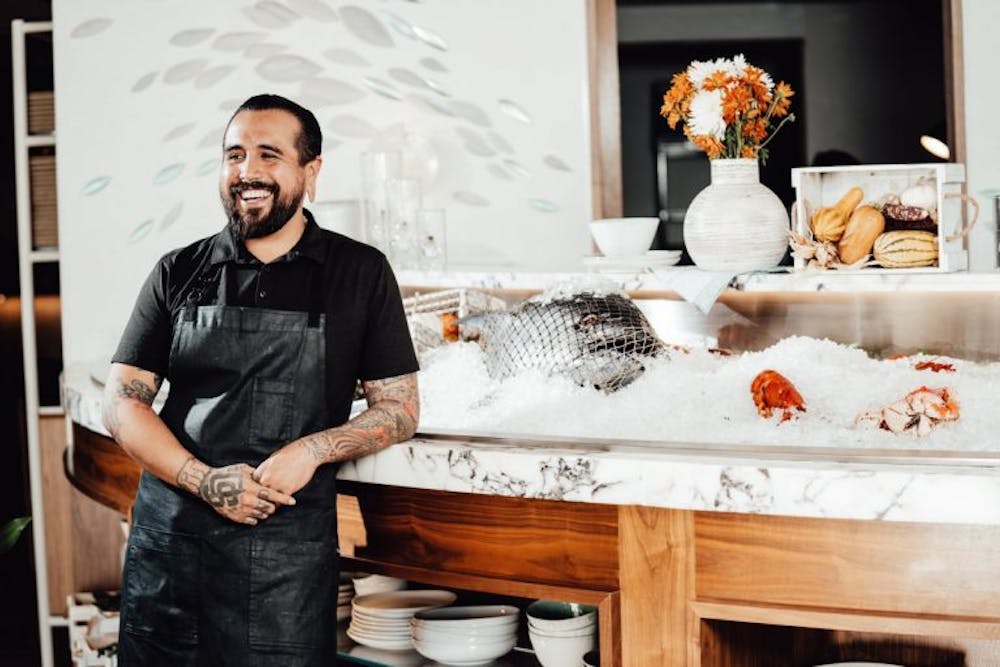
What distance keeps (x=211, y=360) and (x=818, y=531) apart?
98 centimetres

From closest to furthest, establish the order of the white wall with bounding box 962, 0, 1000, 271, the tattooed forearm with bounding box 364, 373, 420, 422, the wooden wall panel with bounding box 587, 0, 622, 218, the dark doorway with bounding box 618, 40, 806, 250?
the tattooed forearm with bounding box 364, 373, 420, 422
the white wall with bounding box 962, 0, 1000, 271
the wooden wall panel with bounding box 587, 0, 622, 218
the dark doorway with bounding box 618, 40, 806, 250

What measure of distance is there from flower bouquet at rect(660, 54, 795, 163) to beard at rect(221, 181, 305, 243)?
812mm

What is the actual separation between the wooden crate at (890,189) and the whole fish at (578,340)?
0.44 metres

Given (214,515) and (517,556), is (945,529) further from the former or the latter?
(214,515)

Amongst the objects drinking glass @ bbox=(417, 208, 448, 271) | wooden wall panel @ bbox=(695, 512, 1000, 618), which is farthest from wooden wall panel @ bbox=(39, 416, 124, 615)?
wooden wall panel @ bbox=(695, 512, 1000, 618)

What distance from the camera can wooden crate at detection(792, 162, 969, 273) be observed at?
7.83 ft

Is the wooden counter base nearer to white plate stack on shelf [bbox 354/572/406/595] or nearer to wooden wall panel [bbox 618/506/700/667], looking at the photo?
wooden wall panel [bbox 618/506/700/667]

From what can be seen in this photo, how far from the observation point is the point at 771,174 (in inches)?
341

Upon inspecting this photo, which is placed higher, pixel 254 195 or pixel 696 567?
pixel 254 195

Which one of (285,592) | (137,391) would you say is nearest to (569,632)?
(285,592)

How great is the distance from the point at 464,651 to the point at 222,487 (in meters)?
0.55

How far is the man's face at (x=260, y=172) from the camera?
1997 millimetres

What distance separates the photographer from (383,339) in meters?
2.02

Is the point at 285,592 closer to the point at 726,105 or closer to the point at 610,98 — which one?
the point at 726,105
